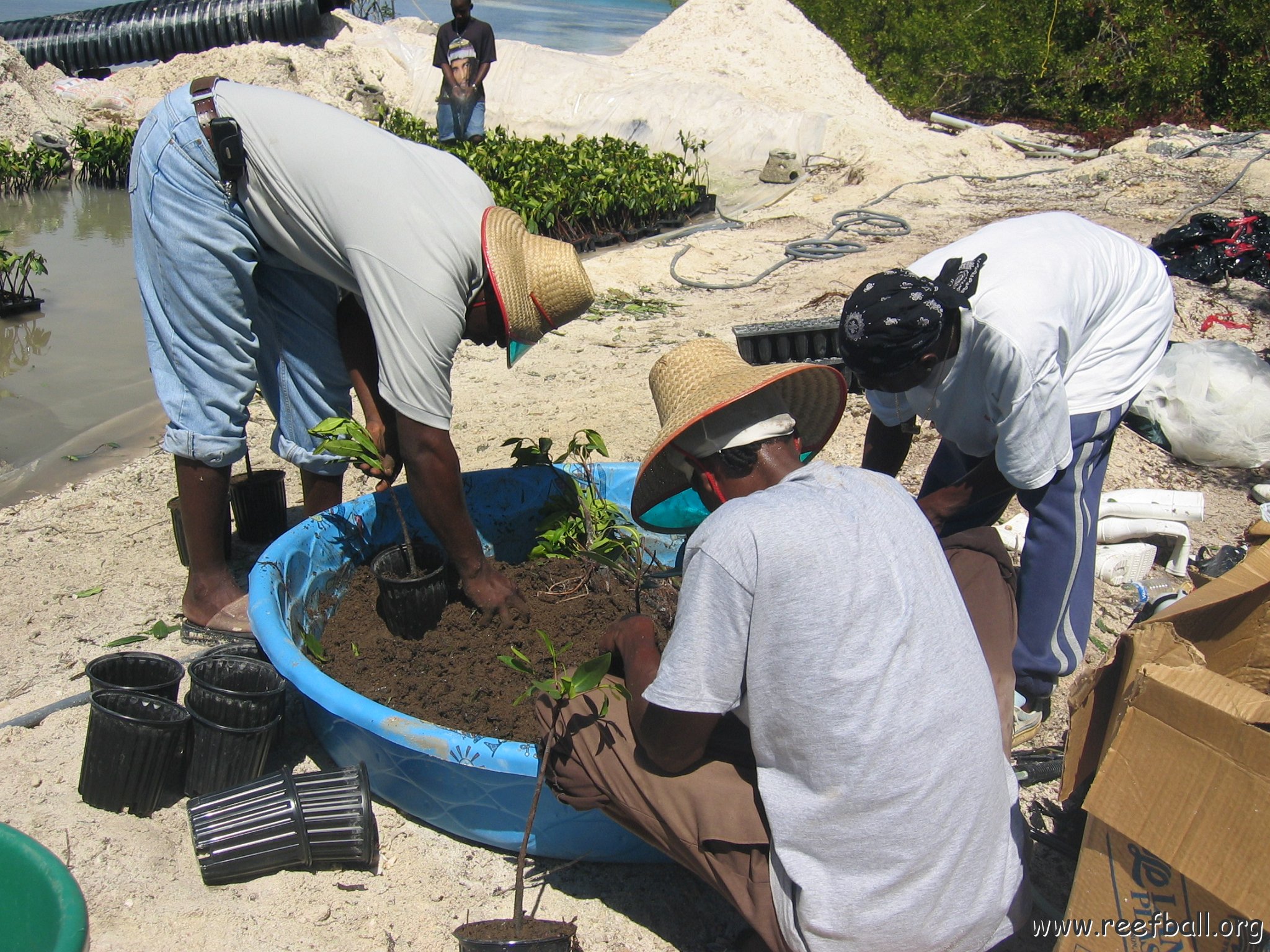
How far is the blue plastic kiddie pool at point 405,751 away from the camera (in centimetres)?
201

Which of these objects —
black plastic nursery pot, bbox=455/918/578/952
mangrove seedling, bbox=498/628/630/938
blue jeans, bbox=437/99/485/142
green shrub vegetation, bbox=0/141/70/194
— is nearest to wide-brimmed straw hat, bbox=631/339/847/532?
mangrove seedling, bbox=498/628/630/938

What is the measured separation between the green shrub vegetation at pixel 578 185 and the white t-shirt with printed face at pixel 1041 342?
5.03 m

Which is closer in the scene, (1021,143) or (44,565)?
(44,565)

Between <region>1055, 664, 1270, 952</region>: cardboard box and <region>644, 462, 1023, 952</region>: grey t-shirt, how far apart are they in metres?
0.17

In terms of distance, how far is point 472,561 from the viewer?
2.43 meters

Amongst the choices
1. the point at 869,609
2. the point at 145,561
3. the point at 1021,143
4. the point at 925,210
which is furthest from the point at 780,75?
the point at 869,609

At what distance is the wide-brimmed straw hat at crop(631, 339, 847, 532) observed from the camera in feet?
5.68

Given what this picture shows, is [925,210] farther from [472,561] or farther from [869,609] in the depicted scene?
[869,609]

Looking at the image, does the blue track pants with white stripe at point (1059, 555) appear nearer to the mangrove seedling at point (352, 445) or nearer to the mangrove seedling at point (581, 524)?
the mangrove seedling at point (581, 524)

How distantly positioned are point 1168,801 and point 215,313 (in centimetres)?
244

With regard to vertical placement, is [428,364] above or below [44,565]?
above

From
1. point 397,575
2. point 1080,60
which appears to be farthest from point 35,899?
point 1080,60

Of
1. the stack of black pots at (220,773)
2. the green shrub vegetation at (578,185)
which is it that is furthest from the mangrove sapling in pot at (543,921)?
the green shrub vegetation at (578,185)

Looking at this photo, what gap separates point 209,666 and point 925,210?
24.8 feet
